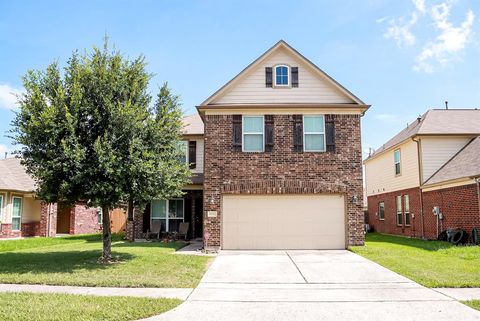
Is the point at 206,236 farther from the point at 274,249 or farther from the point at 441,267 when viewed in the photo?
the point at 441,267

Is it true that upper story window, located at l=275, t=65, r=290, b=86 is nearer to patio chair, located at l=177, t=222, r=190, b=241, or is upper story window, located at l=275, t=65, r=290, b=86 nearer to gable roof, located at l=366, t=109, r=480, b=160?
gable roof, located at l=366, t=109, r=480, b=160

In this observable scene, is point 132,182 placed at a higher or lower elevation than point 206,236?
higher

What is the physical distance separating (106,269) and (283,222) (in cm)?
709

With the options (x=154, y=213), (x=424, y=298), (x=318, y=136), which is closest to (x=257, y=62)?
(x=318, y=136)

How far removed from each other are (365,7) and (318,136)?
5.15m

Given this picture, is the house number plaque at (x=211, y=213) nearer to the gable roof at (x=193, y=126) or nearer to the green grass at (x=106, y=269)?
the green grass at (x=106, y=269)

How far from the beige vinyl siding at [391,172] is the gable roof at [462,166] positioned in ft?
5.21

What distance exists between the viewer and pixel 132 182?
433 inches

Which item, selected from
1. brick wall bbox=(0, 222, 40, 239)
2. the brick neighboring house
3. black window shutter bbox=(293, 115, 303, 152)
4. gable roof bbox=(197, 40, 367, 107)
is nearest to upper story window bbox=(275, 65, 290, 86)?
gable roof bbox=(197, 40, 367, 107)

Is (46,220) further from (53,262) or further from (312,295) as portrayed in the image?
(312,295)

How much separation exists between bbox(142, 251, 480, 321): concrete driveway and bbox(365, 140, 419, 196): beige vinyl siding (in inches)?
403

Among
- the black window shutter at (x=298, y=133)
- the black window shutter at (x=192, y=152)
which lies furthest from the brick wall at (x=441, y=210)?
the black window shutter at (x=192, y=152)

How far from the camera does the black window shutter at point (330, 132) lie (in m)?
15.5

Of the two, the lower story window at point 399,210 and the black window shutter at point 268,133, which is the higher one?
the black window shutter at point 268,133
